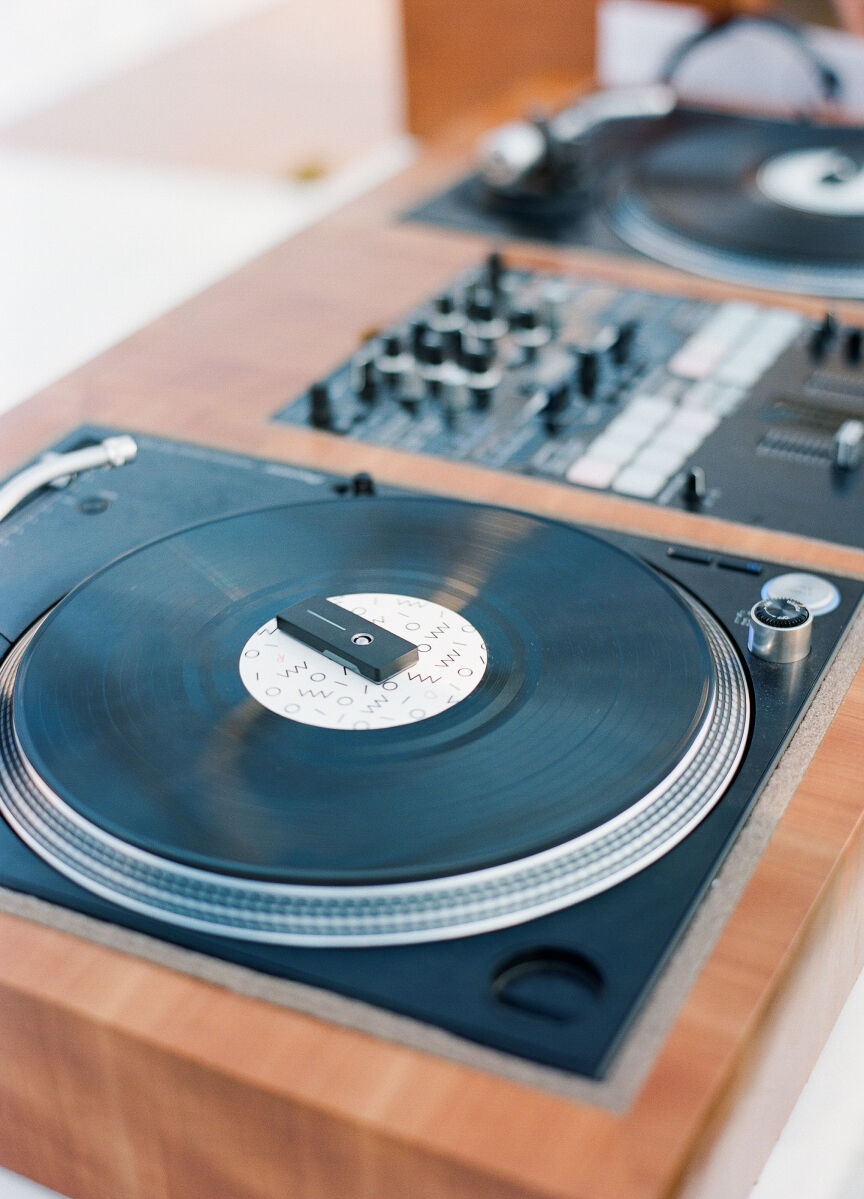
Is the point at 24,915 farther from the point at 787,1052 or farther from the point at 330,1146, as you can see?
the point at 787,1052

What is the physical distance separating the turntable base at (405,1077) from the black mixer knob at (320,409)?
0.51 meters

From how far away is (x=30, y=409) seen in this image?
1333 millimetres

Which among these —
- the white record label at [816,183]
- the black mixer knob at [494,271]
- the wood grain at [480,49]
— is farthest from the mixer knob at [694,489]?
the wood grain at [480,49]

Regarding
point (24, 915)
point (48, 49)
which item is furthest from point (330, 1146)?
point (48, 49)

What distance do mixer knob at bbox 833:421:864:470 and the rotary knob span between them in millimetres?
292

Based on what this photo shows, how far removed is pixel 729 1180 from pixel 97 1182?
34 centimetres

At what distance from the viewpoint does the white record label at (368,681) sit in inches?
33.1

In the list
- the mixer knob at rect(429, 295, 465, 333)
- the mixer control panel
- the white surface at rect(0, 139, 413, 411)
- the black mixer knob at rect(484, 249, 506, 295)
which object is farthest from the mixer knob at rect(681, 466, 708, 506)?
the white surface at rect(0, 139, 413, 411)

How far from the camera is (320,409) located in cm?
128

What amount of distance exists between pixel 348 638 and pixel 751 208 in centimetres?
93

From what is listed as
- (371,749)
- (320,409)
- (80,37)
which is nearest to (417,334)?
(320,409)

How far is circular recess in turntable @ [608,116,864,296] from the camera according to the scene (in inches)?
59.5

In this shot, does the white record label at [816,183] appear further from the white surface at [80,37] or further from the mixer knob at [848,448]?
the white surface at [80,37]

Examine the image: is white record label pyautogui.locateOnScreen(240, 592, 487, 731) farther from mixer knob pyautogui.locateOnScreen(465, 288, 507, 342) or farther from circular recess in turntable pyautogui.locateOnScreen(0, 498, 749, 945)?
mixer knob pyautogui.locateOnScreen(465, 288, 507, 342)
